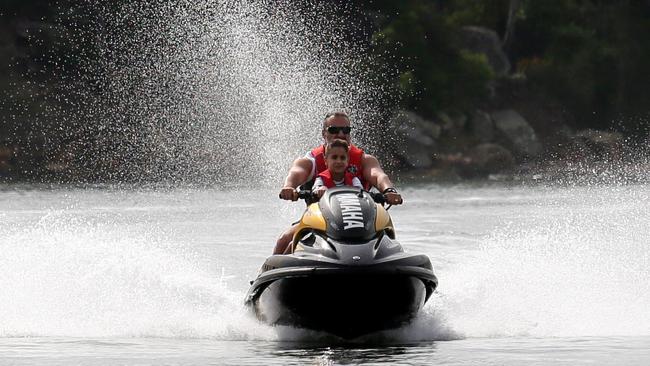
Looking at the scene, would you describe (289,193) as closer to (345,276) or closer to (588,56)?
(345,276)

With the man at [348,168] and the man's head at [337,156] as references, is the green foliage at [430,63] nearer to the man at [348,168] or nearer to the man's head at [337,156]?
the man at [348,168]

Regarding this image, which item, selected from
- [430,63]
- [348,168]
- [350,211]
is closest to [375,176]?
[348,168]

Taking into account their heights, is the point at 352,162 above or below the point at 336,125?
below

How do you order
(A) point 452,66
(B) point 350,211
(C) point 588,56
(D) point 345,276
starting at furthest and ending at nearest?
(C) point 588,56 < (A) point 452,66 < (B) point 350,211 < (D) point 345,276

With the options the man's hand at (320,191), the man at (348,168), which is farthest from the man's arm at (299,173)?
the man's hand at (320,191)

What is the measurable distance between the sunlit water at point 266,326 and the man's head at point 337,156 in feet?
3.95

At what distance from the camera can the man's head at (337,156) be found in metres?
10.3

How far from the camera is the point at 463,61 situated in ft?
167

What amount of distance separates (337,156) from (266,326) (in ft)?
4.31

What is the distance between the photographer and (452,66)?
5094cm

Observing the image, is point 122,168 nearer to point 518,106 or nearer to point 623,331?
point 518,106

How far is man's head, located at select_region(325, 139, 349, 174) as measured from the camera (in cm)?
1034

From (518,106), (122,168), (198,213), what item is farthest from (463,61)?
(198,213)

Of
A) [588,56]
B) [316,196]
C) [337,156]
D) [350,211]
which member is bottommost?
[350,211]
